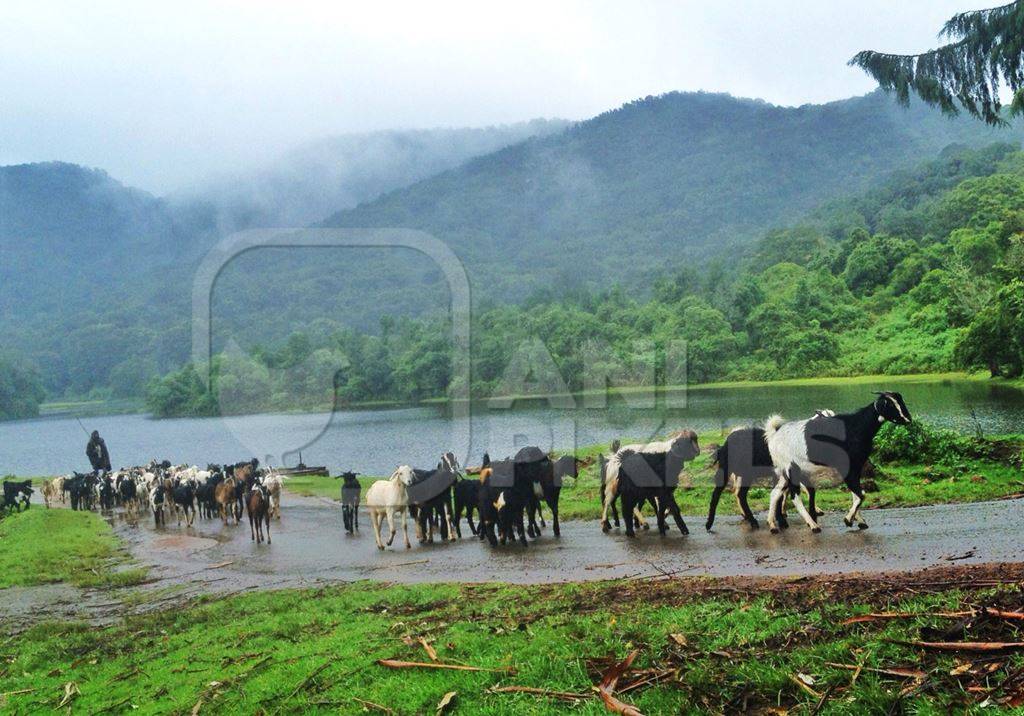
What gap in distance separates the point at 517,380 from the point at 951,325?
37757mm

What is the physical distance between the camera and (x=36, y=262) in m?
173

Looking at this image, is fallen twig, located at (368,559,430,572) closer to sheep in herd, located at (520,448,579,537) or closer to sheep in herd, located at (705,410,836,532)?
sheep in herd, located at (520,448,579,537)

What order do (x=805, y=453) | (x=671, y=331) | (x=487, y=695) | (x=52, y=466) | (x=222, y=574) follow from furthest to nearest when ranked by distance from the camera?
(x=671, y=331) → (x=52, y=466) → (x=222, y=574) → (x=805, y=453) → (x=487, y=695)

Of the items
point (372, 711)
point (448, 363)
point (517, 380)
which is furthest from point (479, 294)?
point (372, 711)

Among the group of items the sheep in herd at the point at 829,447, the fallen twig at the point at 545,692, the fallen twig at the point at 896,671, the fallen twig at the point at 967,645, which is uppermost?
the sheep in herd at the point at 829,447

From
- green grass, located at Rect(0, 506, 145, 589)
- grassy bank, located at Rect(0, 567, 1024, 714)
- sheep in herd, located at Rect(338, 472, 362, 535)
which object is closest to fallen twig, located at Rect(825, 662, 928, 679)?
grassy bank, located at Rect(0, 567, 1024, 714)

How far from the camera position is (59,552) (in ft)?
63.0

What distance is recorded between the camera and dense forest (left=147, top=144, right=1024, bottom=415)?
6397cm

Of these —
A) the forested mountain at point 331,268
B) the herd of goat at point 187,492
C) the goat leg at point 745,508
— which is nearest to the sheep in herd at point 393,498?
the herd of goat at point 187,492

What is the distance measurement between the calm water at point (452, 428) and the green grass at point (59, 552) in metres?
11.6

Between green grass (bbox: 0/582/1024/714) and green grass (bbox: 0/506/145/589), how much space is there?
5.69 meters

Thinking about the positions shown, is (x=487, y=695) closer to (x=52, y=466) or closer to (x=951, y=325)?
(x=951, y=325)

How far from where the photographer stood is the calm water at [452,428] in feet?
122

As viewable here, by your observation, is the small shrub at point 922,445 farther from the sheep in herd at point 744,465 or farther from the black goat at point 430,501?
the black goat at point 430,501
